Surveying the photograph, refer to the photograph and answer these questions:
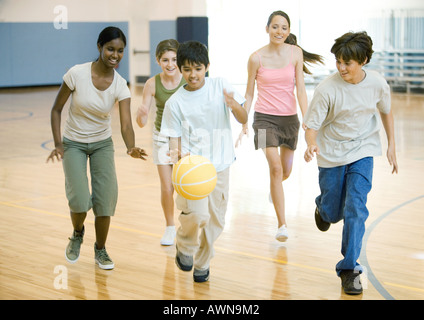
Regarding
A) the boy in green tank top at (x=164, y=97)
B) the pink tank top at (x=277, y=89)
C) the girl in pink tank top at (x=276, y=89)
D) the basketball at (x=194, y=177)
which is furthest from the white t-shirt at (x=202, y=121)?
the pink tank top at (x=277, y=89)

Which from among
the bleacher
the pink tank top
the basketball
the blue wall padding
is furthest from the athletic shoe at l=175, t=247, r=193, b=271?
the blue wall padding

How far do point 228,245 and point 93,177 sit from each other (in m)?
1.26

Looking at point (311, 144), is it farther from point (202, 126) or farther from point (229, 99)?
point (202, 126)

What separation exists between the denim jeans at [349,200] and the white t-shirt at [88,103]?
1.42 m

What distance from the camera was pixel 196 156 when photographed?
161 inches

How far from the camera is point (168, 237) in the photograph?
5.39 m

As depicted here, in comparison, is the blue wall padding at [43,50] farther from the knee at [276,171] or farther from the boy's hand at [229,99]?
the boy's hand at [229,99]

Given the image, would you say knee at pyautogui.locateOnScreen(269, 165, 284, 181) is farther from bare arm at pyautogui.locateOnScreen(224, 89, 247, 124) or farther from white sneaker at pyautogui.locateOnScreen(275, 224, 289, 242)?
A: bare arm at pyautogui.locateOnScreen(224, 89, 247, 124)

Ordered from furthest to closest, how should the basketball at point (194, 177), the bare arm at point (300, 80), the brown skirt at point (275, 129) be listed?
the bare arm at point (300, 80) → the brown skirt at point (275, 129) → the basketball at point (194, 177)

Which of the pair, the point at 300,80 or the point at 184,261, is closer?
the point at 184,261

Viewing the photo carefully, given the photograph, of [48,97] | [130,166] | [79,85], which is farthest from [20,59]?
[79,85]

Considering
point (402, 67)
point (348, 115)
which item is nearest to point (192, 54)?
point (348, 115)

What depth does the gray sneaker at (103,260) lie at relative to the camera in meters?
4.71
